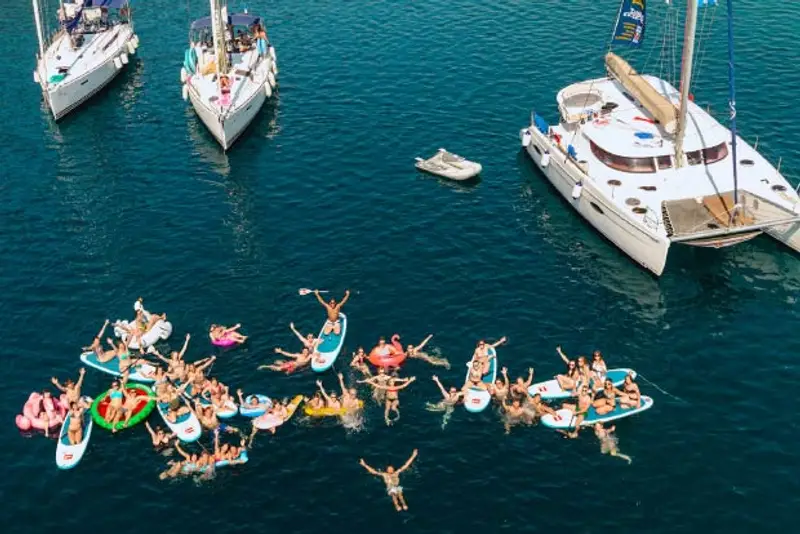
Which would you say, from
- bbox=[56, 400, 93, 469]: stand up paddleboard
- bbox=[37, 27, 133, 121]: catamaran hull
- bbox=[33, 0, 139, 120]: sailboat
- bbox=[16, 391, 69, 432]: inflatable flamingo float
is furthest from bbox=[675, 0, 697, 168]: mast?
bbox=[33, 0, 139, 120]: sailboat

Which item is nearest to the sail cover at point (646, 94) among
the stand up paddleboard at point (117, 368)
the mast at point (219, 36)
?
the mast at point (219, 36)

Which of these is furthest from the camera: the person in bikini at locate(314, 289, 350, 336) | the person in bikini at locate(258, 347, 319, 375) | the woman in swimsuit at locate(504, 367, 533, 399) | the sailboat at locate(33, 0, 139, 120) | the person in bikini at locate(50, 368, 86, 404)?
the sailboat at locate(33, 0, 139, 120)

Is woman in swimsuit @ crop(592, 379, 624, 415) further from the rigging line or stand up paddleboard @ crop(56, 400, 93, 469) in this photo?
stand up paddleboard @ crop(56, 400, 93, 469)

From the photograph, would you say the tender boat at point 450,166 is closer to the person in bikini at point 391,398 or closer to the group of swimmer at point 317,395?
the group of swimmer at point 317,395

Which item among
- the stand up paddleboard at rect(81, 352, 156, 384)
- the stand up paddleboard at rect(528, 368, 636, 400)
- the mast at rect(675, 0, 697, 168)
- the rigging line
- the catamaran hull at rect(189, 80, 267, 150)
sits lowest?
the rigging line

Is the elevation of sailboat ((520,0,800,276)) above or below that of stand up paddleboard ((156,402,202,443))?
above

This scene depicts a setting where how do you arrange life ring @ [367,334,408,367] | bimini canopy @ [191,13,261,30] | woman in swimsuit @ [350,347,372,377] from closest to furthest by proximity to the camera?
woman in swimsuit @ [350,347,372,377] → life ring @ [367,334,408,367] → bimini canopy @ [191,13,261,30]
